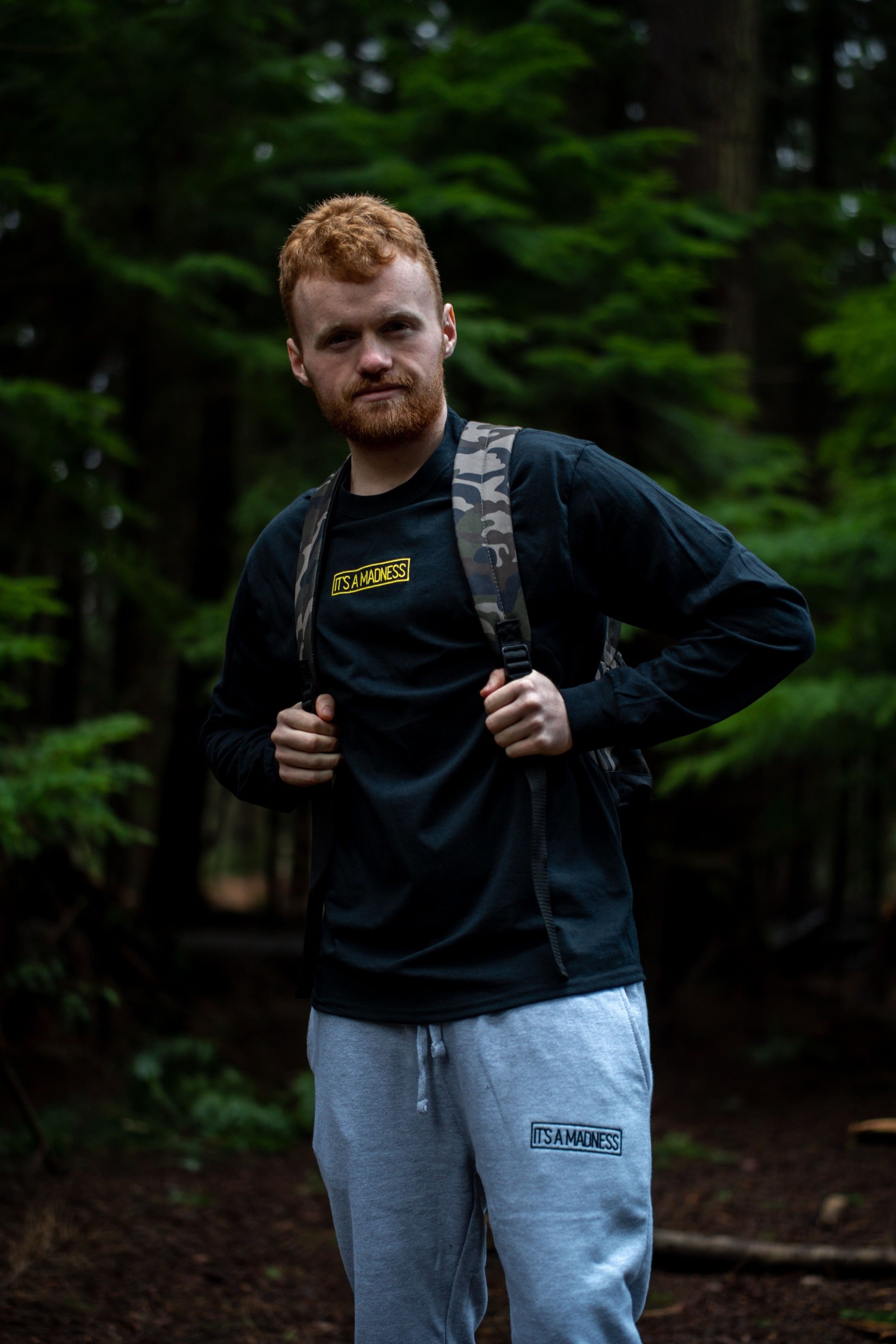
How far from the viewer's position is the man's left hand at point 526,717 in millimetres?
2268

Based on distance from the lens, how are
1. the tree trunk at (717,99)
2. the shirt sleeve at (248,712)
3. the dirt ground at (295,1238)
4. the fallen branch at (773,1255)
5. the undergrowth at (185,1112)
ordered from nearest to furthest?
the shirt sleeve at (248,712), the dirt ground at (295,1238), the fallen branch at (773,1255), the undergrowth at (185,1112), the tree trunk at (717,99)

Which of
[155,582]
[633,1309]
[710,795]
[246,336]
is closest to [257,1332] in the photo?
[633,1309]

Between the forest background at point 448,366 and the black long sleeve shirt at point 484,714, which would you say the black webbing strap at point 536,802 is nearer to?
the black long sleeve shirt at point 484,714

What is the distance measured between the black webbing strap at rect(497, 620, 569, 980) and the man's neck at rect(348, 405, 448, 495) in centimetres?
47

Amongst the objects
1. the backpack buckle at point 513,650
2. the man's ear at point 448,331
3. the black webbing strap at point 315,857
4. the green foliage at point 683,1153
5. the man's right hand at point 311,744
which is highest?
the man's ear at point 448,331

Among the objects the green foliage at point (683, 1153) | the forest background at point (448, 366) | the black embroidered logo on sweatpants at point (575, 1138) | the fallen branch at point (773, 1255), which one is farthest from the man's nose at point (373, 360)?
the green foliage at point (683, 1153)

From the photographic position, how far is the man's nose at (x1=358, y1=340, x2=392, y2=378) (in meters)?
2.45

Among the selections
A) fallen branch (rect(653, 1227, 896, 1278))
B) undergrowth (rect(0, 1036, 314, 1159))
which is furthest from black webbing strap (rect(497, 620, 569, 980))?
undergrowth (rect(0, 1036, 314, 1159))

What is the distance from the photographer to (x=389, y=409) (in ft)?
8.12

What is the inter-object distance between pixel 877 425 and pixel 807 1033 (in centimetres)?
449

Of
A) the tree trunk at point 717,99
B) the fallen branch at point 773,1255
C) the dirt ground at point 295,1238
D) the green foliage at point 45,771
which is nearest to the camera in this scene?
the dirt ground at point 295,1238

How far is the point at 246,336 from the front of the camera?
7.18 metres

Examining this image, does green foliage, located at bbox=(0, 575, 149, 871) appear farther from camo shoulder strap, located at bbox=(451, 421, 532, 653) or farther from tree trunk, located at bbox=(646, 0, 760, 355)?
tree trunk, located at bbox=(646, 0, 760, 355)

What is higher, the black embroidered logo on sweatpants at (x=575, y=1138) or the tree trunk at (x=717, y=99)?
the tree trunk at (x=717, y=99)
